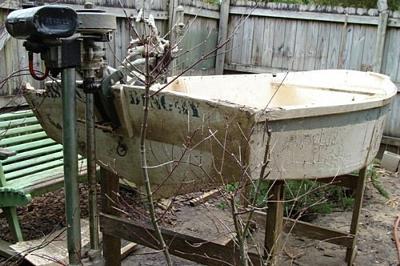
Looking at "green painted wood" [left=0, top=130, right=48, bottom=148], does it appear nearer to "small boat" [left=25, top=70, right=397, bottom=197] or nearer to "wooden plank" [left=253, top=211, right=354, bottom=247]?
"small boat" [left=25, top=70, right=397, bottom=197]

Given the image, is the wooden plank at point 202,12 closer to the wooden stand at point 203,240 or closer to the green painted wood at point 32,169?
the green painted wood at point 32,169

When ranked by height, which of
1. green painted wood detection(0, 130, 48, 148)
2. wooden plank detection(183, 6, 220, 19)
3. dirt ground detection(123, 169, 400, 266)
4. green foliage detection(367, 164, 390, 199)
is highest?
wooden plank detection(183, 6, 220, 19)

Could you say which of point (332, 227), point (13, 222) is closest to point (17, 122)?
point (13, 222)

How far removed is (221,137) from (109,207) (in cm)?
112

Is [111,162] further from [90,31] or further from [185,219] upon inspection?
[185,219]

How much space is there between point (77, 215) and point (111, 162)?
623mm

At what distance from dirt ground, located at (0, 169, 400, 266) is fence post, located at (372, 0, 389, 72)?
1793 millimetres

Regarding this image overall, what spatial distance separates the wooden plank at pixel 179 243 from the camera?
230 centimetres

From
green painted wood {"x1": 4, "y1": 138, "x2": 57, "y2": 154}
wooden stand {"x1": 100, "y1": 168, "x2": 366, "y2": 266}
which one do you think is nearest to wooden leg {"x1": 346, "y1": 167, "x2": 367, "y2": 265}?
wooden stand {"x1": 100, "y1": 168, "x2": 366, "y2": 266}

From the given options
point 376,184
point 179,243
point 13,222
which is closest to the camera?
point 179,243

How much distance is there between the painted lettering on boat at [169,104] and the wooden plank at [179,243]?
2.04 feet

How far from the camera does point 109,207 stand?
278 centimetres

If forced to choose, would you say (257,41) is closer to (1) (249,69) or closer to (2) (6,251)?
(1) (249,69)

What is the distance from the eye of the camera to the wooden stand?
2287 millimetres
